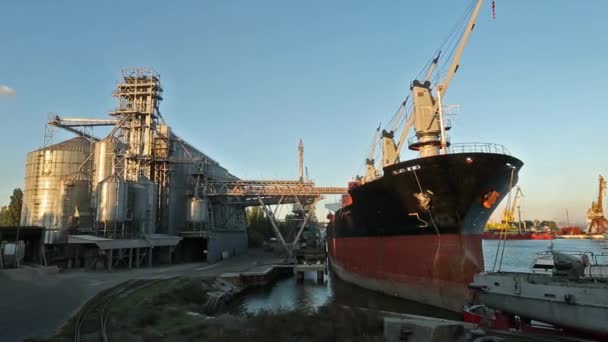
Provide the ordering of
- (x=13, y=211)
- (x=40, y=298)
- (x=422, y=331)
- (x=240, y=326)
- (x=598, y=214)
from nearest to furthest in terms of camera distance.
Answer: (x=422, y=331), (x=240, y=326), (x=40, y=298), (x=13, y=211), (x=598, y=214)

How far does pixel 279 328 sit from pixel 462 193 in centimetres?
1156

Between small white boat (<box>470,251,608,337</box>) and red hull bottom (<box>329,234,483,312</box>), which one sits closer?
small white boat (<box>470,251,608,337</box>)

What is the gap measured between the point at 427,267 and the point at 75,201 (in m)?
36.0

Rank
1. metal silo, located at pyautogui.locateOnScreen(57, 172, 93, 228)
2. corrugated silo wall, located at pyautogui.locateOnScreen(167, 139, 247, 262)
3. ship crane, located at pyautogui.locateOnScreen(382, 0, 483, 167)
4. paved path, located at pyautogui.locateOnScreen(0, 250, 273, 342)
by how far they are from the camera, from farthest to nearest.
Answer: corrugated silo wall, located at pyautogui.locateOnScreen(167, 139, 247, 262), metal silo, located at pyautogui.locateOnScreen(57, 172, 93, 228), ship crane, located at pyautogui.locateOnScreen(382, 0, 483, 167), paved path, located at pyautogui.locateOnScreen(0, 250, 273, 342)

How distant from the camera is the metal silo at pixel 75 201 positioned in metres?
40.2

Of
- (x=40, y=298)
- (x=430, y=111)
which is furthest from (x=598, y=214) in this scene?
(x=40, y=298)

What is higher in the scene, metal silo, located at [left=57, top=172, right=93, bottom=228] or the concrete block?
metal silo, located at [left=57, top=172, right=93, bottom=228]

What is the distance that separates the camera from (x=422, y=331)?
10.9 m

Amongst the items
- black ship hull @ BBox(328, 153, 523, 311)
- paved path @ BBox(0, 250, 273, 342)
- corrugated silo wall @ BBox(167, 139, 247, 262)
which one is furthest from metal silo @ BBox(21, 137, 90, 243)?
black ship hull @ BBox(328, 153, 523, 311)

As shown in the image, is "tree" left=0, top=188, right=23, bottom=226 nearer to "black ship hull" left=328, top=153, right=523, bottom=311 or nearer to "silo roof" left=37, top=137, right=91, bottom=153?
"silo roof" left=37, top=137, right=91, bottom=153

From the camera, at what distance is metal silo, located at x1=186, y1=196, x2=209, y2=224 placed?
4459 cm

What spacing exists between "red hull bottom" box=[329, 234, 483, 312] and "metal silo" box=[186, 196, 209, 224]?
2496 centimetres

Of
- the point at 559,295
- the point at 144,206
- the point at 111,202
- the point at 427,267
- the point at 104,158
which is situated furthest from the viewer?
the point at 104,158

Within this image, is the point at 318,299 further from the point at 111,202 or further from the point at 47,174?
the point at 47,174
